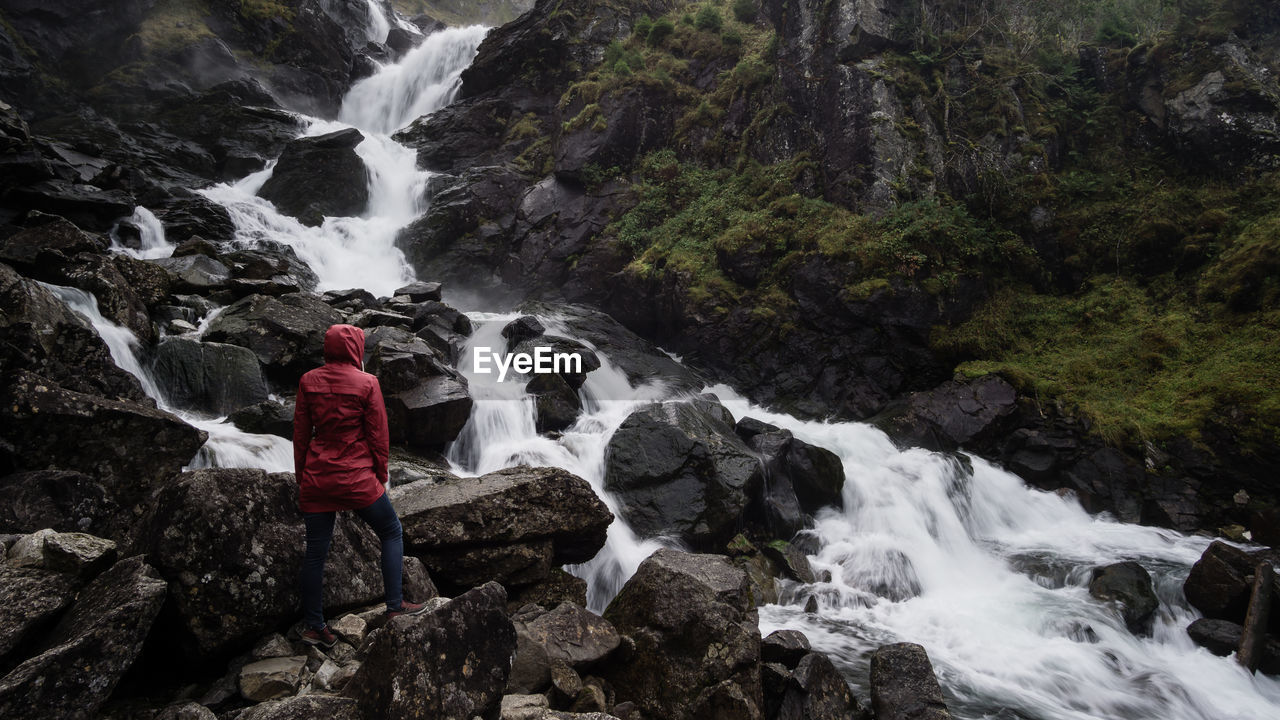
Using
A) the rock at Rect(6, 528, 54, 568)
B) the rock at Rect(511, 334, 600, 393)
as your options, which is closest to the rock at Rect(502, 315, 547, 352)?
the rock at Rect(511, 334, 600, 393)

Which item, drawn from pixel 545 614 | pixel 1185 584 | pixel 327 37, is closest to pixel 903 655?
pixel 545 614

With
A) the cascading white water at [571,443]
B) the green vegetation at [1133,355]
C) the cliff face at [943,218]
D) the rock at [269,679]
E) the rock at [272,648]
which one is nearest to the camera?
the rock at [269,679]

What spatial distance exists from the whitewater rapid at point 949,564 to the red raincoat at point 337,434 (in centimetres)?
403

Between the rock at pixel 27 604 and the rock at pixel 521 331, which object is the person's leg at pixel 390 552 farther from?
the rock at pixel 521 331

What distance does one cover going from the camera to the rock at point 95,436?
16.1 ft

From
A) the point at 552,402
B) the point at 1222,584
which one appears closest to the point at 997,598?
the point at 1222,584

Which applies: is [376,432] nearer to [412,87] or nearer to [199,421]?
[199,421]

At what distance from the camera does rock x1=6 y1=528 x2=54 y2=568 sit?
3.73 metres

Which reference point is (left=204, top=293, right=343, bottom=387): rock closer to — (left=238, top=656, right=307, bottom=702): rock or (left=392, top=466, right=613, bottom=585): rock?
(left=392, top=466, right=613, bottom=585): rock

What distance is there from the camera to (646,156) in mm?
22484

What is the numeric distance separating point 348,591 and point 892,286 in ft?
45.1

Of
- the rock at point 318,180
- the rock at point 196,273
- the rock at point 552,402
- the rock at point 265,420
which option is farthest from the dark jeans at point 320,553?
the rock at point 318,180

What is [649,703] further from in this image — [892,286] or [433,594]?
[892,286]

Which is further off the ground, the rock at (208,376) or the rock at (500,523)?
the rock at (208,376)
